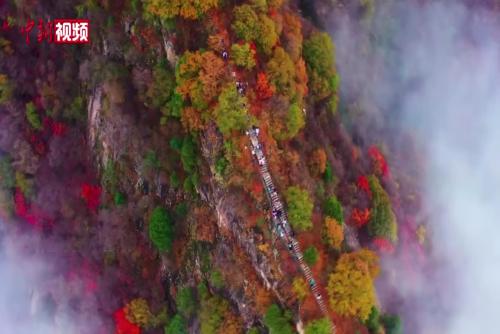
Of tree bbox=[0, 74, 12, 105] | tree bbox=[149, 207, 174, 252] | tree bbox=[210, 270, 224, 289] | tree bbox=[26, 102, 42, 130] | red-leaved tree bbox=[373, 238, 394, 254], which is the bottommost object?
tree bbox=[210, 270, 224, 289]

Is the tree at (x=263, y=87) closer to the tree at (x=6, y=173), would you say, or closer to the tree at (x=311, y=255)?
the tree at (x=311, y=255)

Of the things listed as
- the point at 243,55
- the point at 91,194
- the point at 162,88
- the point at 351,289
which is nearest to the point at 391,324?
the point at 351,289

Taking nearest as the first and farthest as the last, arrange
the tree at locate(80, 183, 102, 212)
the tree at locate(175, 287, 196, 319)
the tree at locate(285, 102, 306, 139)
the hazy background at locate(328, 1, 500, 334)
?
the tree at locate(285, 102, 306, 139), the tree at locate(175, 287, 196, 319), the tree at locate(80, 183, 102, 212), the hazy background at locate(328, 1, 500, 334)

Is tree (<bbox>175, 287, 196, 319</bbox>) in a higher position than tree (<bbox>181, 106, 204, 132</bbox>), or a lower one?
lower

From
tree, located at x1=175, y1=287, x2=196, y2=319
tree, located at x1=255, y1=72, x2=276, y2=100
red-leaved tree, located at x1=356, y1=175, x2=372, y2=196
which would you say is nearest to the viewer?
tree, located at x1=255, y1=72, x2=276, y2=100

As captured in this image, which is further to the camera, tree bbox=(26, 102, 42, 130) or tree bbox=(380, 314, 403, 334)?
tree bbox=(26, 102, 42, 130)

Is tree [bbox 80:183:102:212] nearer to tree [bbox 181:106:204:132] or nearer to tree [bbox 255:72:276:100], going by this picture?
tree [bbox 181:106:204:132]

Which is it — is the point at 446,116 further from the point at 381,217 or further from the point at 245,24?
the point at 245,24

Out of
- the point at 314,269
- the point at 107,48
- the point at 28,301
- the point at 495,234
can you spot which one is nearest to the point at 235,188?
the point at 314,269

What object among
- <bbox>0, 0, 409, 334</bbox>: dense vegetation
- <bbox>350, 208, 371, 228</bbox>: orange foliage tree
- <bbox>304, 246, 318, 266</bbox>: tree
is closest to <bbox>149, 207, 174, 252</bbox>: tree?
<bbox>0, 0, 409, 334</bbox>: dense vegetation
